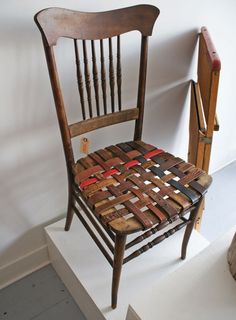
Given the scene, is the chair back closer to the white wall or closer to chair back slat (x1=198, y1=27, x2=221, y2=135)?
the white wall

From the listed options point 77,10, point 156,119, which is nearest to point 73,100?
point 77,10

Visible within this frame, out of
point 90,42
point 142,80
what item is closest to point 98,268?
point 142,80

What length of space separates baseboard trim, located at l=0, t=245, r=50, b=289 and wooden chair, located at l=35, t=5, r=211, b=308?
0.34m

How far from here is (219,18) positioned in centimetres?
137

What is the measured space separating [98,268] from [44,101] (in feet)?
2.19

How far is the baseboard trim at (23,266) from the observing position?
1282mm

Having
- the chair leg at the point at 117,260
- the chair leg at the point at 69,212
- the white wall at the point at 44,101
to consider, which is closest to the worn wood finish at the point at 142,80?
the white wall at the point at 44,101

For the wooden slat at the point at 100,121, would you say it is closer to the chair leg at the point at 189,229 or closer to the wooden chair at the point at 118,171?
the wooden chair at the point at 118,171

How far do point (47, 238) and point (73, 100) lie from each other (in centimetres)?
63

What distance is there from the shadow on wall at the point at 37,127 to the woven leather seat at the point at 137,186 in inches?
7.4

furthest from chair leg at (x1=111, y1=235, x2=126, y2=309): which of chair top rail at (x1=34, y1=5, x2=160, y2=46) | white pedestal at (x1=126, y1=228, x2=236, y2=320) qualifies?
chair top rail at (x1=34, y1=5, x2=160, y2=46)

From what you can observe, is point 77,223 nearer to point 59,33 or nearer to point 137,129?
point 137,129

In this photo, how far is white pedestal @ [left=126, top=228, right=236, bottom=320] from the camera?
24.5 inches

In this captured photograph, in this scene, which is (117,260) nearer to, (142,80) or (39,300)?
(39,300)
